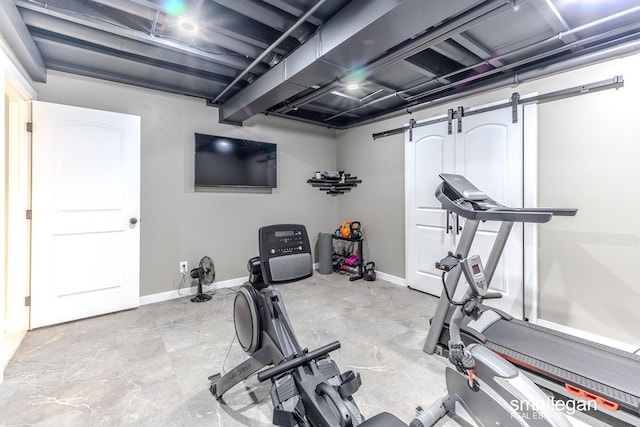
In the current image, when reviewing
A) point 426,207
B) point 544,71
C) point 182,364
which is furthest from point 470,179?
point 182,364

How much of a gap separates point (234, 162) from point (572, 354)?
3810 millimetres

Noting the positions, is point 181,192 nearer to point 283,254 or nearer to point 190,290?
point 190,290

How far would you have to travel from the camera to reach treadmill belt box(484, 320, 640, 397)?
1.60 meters

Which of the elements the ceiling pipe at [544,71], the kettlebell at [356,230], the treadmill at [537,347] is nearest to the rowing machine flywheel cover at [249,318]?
the treadmill at [537,347]

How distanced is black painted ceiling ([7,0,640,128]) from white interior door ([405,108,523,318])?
20.1 inches

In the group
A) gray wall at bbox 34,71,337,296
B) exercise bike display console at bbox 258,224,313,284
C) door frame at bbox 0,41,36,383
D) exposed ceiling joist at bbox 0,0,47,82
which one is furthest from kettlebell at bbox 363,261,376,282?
exposed ceiling joist at bbox 0,0,47,82

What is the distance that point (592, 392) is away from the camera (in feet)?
5.00

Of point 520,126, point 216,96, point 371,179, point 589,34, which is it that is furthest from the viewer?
point 371,179

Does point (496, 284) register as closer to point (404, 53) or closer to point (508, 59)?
point (508, 59)

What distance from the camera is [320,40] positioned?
2166mm

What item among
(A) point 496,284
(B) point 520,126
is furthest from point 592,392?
(B) point 520,126

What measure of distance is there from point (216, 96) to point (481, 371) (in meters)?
3.79

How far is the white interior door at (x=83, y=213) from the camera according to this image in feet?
8.75

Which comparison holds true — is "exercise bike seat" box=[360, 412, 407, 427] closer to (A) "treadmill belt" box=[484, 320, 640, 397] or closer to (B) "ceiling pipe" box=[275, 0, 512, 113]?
(A) "treadmill belt" box=[484, 320, 640, 397]
